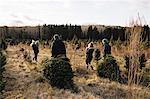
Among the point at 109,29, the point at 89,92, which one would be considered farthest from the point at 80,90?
the point at 109,29

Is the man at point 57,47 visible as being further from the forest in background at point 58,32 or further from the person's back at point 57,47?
the forest in background at point 58,32

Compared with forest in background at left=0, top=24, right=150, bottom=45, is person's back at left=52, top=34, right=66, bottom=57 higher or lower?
higher

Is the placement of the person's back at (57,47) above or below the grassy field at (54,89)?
above

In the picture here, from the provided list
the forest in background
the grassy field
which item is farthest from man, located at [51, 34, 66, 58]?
the forest in background

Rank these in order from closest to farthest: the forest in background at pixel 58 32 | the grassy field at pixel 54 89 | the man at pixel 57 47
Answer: the grassy field at pixel 54 89, the man at pixel 57 47, the forest in background at pixel 58 32

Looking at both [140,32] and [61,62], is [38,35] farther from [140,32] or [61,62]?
[140,32]

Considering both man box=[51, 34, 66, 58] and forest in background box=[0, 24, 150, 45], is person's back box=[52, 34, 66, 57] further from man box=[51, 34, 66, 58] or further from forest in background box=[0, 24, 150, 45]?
forest in background box=[0, 24, 150, 45]

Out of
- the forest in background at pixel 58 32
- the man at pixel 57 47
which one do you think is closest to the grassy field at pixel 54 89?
the man at pixel 57 47

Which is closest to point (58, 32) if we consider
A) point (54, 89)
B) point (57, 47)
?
point (57, 47)

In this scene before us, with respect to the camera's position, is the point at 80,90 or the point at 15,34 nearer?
the point at 80,90

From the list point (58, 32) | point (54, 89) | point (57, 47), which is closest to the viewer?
point (54, 89)

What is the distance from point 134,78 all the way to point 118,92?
9010mm

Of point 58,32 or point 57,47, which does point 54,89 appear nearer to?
point 57,47

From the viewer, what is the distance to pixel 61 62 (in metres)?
14.5
